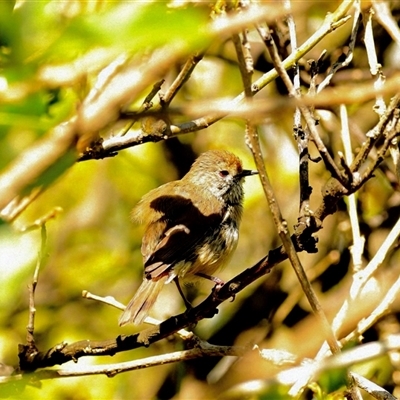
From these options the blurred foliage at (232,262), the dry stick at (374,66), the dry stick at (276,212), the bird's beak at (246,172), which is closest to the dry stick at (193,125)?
the dry stick at (374,66)

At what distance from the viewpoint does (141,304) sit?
3.60 meters

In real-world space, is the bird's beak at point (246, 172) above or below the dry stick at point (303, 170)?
above

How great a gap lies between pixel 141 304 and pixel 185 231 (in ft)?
2.29

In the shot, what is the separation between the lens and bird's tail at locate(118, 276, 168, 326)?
11.5 ft

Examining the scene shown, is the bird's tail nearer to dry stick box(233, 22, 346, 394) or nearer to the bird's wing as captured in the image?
the bird's wing

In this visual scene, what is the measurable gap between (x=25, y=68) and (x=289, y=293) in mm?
4133

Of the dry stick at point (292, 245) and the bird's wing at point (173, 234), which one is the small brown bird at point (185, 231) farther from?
the dry stick at point (292, 245)

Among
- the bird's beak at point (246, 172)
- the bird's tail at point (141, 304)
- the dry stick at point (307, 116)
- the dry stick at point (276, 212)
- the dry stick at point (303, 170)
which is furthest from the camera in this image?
the bird's beak at point (246, 172)

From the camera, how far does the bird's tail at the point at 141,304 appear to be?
350 cm

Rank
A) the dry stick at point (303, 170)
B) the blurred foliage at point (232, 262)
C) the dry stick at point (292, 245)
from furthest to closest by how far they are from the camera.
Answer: the blurred foliage at point (232, 262)
the dry stick at point (303, 170)
the dry stick at point (292, 245)

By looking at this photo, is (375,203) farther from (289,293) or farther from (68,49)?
(68,49)

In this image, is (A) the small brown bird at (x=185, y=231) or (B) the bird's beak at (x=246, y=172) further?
(B) the bird's beak at (x=246, y=172)

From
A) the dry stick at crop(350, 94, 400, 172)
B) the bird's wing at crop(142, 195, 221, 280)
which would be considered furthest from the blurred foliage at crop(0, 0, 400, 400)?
the dry stick at crop(350, 94, 400, 172)

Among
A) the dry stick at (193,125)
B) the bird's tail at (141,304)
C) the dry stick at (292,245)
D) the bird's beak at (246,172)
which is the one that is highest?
the bird's beak at (246,172)
